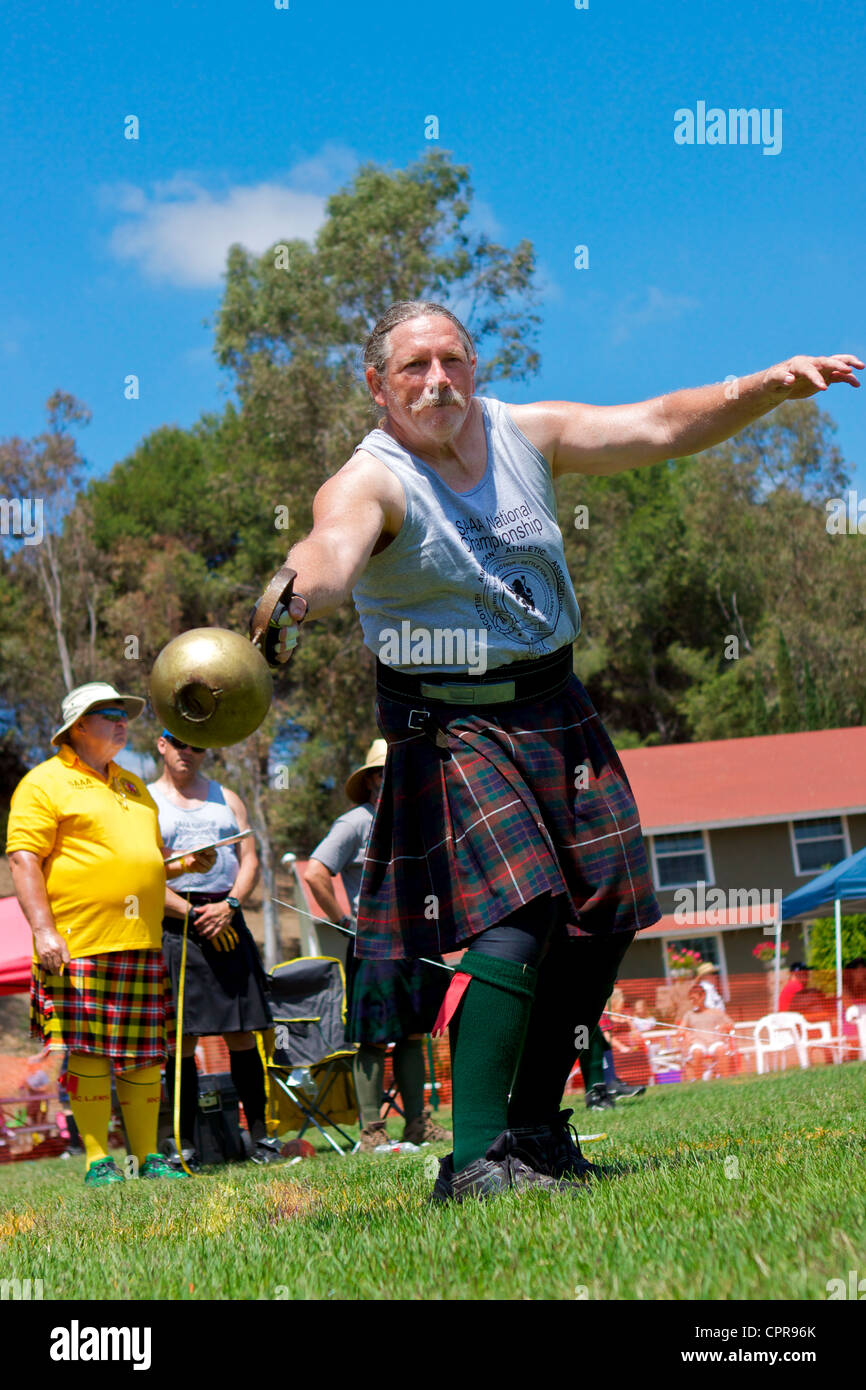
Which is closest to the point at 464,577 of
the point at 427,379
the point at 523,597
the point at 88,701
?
the point at 523,597

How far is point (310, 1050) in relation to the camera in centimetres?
893

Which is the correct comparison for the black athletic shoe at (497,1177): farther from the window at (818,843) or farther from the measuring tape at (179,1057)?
the window at (818,843)

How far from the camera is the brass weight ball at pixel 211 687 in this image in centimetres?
239

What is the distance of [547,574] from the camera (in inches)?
132

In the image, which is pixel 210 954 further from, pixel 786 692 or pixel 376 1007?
pixel 786 692

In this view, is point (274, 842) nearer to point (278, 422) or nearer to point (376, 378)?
point (278, 422)

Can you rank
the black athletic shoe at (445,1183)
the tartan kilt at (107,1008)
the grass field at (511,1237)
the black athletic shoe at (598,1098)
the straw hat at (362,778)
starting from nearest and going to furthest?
1. the grass field at (511,1237)
2. the black athletic shoe at (445,1183)
3. the tartan kilt at (107,1008)
4. the straw hat at (362,778)
5. the black athletic shoe at (598,1098)

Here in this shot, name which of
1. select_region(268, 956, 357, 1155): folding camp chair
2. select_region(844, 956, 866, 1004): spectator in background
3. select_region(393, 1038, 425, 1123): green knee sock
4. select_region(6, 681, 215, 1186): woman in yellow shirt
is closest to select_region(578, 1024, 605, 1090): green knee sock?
select_region(268, 956, 357, 1155): folding camp chair

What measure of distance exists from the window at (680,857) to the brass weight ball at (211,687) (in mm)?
29264

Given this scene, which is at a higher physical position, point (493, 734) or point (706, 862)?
point (493, 734)

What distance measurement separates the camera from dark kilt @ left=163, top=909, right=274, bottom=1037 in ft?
22.3

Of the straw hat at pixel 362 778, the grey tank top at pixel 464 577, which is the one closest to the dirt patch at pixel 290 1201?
the grey tank top at pixel 464 577

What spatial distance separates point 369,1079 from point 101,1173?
5.97 ft
